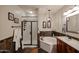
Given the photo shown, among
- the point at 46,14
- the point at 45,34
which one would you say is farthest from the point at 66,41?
the point at 46,14

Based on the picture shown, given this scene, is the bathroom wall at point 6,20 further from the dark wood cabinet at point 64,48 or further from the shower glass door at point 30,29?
the dark wood cabinet at point 64,48

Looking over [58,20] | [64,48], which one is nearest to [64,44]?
[64,48]

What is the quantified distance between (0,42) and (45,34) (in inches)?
28.8

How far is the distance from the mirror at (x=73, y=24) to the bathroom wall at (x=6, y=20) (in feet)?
3.01

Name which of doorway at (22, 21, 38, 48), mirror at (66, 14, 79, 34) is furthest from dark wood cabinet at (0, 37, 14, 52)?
mirror at (66, 14, 79, 34)

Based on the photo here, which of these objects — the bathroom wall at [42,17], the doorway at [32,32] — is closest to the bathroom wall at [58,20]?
the bathroom wall at [42,17]

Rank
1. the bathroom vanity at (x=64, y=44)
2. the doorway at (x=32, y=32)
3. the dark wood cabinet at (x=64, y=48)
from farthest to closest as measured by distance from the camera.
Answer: the doorway at (x=32, y=32)
the bathroom vanity at (x=64, y=44)
the dark wood cabinet at (x=64, y=48)

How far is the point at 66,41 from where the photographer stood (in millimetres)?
1880

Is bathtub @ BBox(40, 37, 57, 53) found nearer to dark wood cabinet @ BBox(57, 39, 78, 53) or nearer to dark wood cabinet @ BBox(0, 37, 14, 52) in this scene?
dark wood cabinet @ BBox(57, 39, 78, 53)

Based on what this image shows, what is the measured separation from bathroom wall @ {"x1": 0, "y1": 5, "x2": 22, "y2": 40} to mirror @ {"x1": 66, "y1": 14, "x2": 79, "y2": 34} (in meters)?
0.92

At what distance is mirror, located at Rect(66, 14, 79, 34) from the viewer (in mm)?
1996

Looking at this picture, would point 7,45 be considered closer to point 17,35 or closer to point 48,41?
point 17,35

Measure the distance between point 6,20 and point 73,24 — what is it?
1.25 metres

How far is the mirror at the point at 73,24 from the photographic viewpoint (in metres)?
2.00
